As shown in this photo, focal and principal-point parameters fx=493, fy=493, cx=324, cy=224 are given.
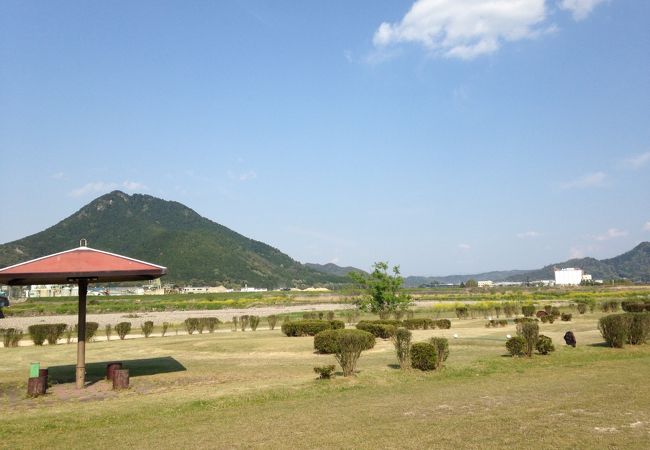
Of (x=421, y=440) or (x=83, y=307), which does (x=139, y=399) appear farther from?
(x=421, y=440)

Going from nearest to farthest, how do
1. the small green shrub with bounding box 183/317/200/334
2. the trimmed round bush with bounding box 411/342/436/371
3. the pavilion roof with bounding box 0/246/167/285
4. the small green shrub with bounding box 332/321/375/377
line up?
the pavilion roof with bounding box 0/246/167/285 → the small green shrub with bounding box 332/321/375/377 → the trimmed round bush with bounding box 411/342/436/371 → the small green shrub with bounding box 183/317/200/334

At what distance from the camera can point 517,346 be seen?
1898 cm

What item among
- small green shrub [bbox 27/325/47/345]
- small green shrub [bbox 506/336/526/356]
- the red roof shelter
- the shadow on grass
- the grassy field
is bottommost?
the grassy field

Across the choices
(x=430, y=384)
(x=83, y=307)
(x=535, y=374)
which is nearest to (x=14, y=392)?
(x=83, y=307)

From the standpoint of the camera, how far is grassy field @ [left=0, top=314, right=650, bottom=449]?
894 centimetres

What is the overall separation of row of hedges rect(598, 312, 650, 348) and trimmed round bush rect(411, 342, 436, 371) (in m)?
9.16

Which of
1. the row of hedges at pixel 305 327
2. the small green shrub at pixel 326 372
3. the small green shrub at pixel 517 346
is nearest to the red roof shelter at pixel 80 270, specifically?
the small green shrub at pixel 326 372

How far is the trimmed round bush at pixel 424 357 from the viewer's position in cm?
1659

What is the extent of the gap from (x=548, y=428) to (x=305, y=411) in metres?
5.13

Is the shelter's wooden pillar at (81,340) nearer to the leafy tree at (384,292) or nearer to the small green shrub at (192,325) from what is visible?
the small green shrub at (192,325)

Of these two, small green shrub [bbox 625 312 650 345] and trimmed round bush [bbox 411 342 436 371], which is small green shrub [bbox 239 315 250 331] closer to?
trimmed round bush [bbox 411 342 436 371]

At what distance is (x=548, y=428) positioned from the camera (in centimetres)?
908

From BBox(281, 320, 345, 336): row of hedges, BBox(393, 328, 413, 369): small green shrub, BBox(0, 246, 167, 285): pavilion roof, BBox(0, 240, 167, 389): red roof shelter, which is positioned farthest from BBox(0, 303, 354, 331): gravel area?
BBox(393, 328, 413, 369): small green shrub

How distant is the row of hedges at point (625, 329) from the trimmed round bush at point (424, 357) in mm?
9160
